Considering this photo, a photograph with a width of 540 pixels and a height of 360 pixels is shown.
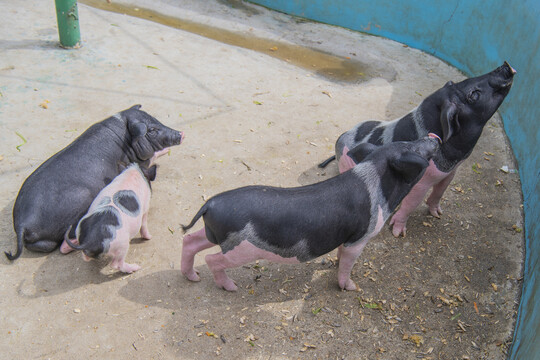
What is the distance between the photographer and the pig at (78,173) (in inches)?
181

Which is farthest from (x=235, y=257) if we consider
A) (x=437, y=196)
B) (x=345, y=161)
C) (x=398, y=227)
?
(x=437, y=196)

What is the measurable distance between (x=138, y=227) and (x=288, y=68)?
16.2 ft

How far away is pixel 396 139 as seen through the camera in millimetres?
5141

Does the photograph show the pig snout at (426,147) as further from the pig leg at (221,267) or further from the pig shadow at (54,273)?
the pig shadow at (54,273)

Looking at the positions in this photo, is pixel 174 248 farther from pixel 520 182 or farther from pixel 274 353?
pixel 520 182

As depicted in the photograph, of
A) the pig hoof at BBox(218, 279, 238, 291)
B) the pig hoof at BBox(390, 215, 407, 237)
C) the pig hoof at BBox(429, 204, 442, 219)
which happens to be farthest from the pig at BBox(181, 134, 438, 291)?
the pig hoof at BBox(429, 204, 442, 219)

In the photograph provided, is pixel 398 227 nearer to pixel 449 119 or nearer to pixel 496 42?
pixel 449 119

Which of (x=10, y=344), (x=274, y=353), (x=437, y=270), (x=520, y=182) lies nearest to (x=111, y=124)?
(x=10, y=344)

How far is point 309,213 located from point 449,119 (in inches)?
77.9

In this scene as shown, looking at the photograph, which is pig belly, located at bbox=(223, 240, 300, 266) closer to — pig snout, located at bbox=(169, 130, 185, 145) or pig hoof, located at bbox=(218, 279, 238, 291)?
pig hoof, located at bbox=(218, 279, 238, 291)

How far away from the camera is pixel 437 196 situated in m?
5.52

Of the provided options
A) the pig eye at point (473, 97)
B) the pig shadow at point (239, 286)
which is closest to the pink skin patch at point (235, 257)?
the pig shadow at point (239, 286)

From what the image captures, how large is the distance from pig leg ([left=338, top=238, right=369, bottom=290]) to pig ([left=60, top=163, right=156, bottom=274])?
199 cm

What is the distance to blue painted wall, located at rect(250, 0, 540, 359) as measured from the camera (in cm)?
473
